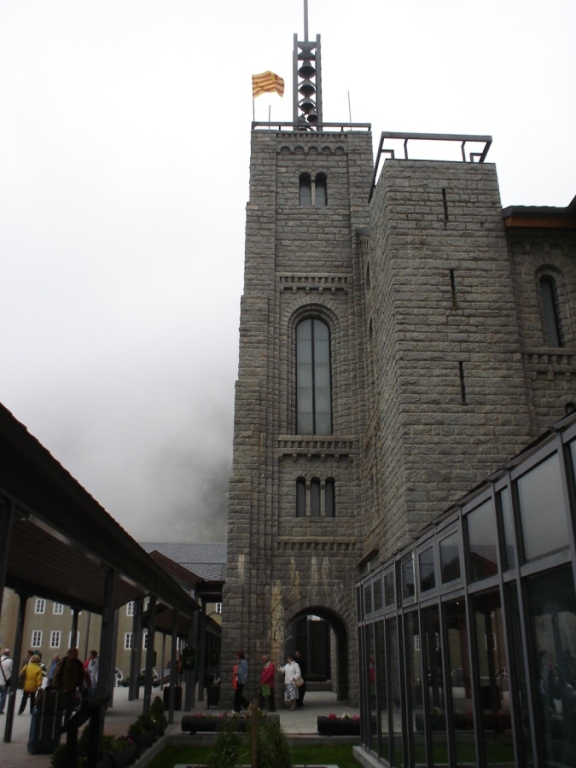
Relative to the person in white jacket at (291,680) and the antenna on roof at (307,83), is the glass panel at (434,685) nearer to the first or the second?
the person in white jacket at (291,680)

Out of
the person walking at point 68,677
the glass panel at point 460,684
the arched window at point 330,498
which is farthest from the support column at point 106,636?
the arched window at point 330,498

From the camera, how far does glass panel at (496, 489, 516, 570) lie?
18.3 feet

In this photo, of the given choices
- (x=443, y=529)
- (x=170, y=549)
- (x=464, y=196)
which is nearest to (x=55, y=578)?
(x=443, y=529)

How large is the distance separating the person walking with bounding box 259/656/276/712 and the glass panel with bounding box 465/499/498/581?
12.1 meters

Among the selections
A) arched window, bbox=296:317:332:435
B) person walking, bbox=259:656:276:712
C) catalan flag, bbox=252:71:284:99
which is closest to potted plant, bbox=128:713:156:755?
person walking, bbox=259:656:276:712

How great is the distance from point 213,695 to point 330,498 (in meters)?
6.69

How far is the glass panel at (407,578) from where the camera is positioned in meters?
8.84

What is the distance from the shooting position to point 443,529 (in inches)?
299

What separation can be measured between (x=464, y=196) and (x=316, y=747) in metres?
13.3

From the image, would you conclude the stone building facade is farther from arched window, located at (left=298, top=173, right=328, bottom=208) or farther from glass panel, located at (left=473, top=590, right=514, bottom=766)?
glass panel, located at (left=473, top=590, right=514, bottom=766)

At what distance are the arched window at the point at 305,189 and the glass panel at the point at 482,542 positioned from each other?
21.9 m

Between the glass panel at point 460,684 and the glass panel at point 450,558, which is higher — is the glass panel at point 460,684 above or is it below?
below

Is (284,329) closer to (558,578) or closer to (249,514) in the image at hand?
(249,514)

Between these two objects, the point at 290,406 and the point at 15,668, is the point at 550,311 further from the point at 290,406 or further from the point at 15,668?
the point at 15,668
